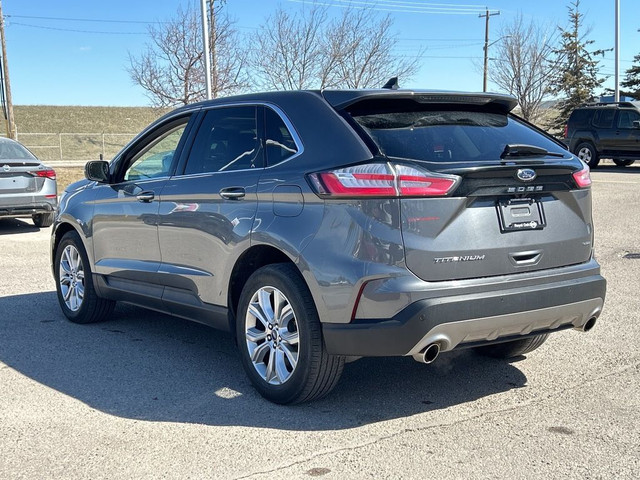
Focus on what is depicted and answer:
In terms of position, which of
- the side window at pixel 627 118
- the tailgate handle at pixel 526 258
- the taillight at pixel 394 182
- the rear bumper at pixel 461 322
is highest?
the side window at pixel 627 118

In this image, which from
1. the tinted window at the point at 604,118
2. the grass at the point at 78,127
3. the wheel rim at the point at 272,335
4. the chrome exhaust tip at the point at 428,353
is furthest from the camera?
the grass at the point at 78,127

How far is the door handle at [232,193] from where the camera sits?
490cm

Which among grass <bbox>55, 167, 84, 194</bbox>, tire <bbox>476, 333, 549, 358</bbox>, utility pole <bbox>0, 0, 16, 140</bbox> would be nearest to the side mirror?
tire <bbox>476, 333, 549, 358</bbox>

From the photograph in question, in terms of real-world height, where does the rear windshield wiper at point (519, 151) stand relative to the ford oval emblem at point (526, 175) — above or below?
above

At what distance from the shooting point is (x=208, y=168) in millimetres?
5391

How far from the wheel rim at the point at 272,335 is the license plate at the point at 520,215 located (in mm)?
1282

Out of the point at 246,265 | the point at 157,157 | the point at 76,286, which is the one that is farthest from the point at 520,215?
the point at 76,286

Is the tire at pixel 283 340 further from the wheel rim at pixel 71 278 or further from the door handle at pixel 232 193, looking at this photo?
the wheel rim at pixel 71 278

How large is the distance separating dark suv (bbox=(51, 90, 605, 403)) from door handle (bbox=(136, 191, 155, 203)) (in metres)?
0.33

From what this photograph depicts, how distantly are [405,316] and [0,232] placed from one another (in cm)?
1136

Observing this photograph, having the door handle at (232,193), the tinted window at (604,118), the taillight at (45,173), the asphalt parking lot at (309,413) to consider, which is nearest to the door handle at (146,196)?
the door handle at (232,193)

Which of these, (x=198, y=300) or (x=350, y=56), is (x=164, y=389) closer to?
(x=198, y=300)

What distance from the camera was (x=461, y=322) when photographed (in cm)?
412

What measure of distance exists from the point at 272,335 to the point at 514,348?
1.81 meters
